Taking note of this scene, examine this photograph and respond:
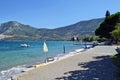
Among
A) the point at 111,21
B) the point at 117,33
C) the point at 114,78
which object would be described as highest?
the point at 111,21

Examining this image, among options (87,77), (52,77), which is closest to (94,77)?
(87,77)

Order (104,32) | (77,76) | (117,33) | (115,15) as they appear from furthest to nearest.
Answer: (104,32) < (115,15) < (117,33) < (77,76)

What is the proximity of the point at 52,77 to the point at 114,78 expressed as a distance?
2963 millimetres

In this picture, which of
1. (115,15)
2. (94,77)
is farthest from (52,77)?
(115,15)

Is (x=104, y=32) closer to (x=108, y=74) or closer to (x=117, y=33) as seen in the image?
(x=117, y=33)

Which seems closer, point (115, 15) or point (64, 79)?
point (64, 79)

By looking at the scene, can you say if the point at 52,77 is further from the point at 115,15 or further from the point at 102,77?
the point at 115,15

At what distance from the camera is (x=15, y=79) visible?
1169cm

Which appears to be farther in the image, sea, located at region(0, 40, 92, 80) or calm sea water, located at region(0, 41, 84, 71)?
calm sea water, located at region(0, 41, 84, 71)

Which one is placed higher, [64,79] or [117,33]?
[117,33]

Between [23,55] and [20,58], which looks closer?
[20,58]

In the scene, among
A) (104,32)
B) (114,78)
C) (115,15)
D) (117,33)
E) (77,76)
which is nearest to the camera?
(114,78)

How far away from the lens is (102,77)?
11.4m

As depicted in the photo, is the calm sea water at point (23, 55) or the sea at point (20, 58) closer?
the sea at point (20, 58)
